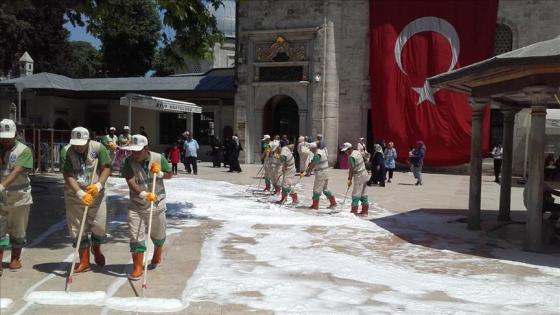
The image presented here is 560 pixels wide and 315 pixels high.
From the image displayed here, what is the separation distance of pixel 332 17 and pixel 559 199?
45.6ft

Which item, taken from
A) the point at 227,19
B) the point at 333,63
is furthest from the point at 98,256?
the point at 227,19

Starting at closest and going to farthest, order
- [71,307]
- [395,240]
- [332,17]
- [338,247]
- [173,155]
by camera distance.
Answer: [71,307] < [338,247] < [395,240] < [173,155] < [332,17]

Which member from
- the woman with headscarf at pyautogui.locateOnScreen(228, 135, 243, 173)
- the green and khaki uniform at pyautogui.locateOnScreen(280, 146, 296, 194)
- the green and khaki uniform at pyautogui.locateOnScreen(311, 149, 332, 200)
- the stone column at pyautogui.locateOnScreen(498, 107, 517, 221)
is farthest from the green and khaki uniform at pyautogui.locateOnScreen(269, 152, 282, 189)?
the woman with headscarf at pyautogui.locateOnScreen(228, 135, 243, 173)

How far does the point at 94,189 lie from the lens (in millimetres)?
6219

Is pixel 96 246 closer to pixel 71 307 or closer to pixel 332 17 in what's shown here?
pixel 71 307

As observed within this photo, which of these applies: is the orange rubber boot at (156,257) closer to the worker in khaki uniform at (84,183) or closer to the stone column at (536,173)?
the worker in khaki uniform at (84,183)

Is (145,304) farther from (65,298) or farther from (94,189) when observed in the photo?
(94,189)

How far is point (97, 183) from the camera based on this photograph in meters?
6.34

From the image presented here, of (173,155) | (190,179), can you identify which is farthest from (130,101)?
(190,179)

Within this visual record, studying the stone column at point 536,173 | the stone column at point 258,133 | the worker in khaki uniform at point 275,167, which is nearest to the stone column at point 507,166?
the stone column at point 536,173

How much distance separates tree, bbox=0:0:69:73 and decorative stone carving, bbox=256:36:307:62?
59.4 ft

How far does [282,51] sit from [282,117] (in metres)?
→ 3.64

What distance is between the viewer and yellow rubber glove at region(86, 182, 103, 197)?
620cm

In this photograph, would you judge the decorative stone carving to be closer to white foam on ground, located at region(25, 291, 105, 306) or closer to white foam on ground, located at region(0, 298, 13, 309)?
white foam on ground, located at region(25, 291, 105, 306)
